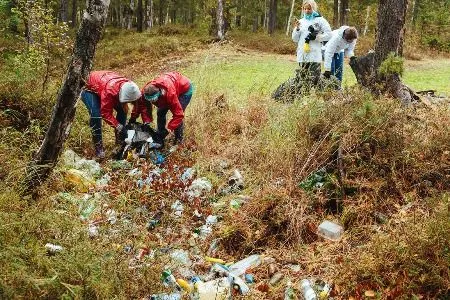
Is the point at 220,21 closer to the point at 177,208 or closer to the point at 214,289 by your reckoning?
the point at 177,208

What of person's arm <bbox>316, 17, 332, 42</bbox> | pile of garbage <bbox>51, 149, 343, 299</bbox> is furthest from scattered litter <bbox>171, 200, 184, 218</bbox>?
person's arm <bbox>316, 17, 332, 42</bbox>

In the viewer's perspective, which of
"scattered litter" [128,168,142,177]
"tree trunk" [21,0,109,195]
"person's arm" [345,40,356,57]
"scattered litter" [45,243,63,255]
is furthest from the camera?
"person's arm" [345,40,356,57]

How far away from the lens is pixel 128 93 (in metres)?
6.31

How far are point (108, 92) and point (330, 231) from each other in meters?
3.58

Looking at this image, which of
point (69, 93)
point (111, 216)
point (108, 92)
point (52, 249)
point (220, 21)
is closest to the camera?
point (52, 249)

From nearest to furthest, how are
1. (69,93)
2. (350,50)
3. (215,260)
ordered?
(215,260) < (69,93) < (350,50)

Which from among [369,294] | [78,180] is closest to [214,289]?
[369,294]

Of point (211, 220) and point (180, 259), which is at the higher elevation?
point (211, 220)

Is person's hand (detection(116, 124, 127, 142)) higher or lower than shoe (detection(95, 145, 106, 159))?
higher

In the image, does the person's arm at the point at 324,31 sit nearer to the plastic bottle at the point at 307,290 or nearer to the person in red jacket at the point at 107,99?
the person in red jacket at the point at 107,99

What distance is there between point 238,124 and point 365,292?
3697mm

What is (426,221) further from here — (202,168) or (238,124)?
(238,124)

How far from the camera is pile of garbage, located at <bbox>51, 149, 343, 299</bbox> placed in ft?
12.4

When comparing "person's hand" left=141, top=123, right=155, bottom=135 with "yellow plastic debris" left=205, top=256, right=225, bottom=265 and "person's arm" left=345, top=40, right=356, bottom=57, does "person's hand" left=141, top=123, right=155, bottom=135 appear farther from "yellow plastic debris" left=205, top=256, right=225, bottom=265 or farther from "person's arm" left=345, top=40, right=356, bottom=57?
"person's arm" left=345, top=40, right=356, bottom=57
